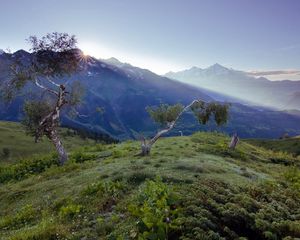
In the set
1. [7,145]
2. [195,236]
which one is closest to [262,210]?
[195,236]

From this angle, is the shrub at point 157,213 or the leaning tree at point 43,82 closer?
the shrub at point 157,213

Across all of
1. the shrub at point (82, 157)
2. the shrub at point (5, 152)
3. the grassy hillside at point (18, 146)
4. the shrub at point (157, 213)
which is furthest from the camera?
the grassy hillside at point (18, 146)

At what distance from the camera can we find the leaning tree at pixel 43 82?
44.6 meters

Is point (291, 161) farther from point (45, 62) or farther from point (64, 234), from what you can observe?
point (64, 234)

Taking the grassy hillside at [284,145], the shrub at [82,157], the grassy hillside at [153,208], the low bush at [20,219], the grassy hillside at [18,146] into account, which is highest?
the grassy hillside at [153,208]

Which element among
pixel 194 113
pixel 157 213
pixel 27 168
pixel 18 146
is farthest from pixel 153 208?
pixel 18 146

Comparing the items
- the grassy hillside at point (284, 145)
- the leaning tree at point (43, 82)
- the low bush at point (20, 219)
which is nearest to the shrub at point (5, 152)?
the leaning tree at point (43, 82)

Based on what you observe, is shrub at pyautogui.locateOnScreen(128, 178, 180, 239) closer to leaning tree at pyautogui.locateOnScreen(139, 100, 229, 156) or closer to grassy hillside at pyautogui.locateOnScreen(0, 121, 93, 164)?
Result: leaning tree at pyautogui.locateOnScreen(139, 100, 229, 156)

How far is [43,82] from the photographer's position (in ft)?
154

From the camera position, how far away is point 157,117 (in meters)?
49.8

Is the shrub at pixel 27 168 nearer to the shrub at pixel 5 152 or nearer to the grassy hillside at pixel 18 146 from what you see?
the grassy hillside at pixel 18 146

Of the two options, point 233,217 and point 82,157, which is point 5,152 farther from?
point 233,217

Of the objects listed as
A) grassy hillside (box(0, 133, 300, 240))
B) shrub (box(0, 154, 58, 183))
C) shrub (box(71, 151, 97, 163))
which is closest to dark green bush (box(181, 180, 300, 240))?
grassy hillside (box(0, 133, 300, 240))

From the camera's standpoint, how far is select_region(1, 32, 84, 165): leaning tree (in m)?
44.6
